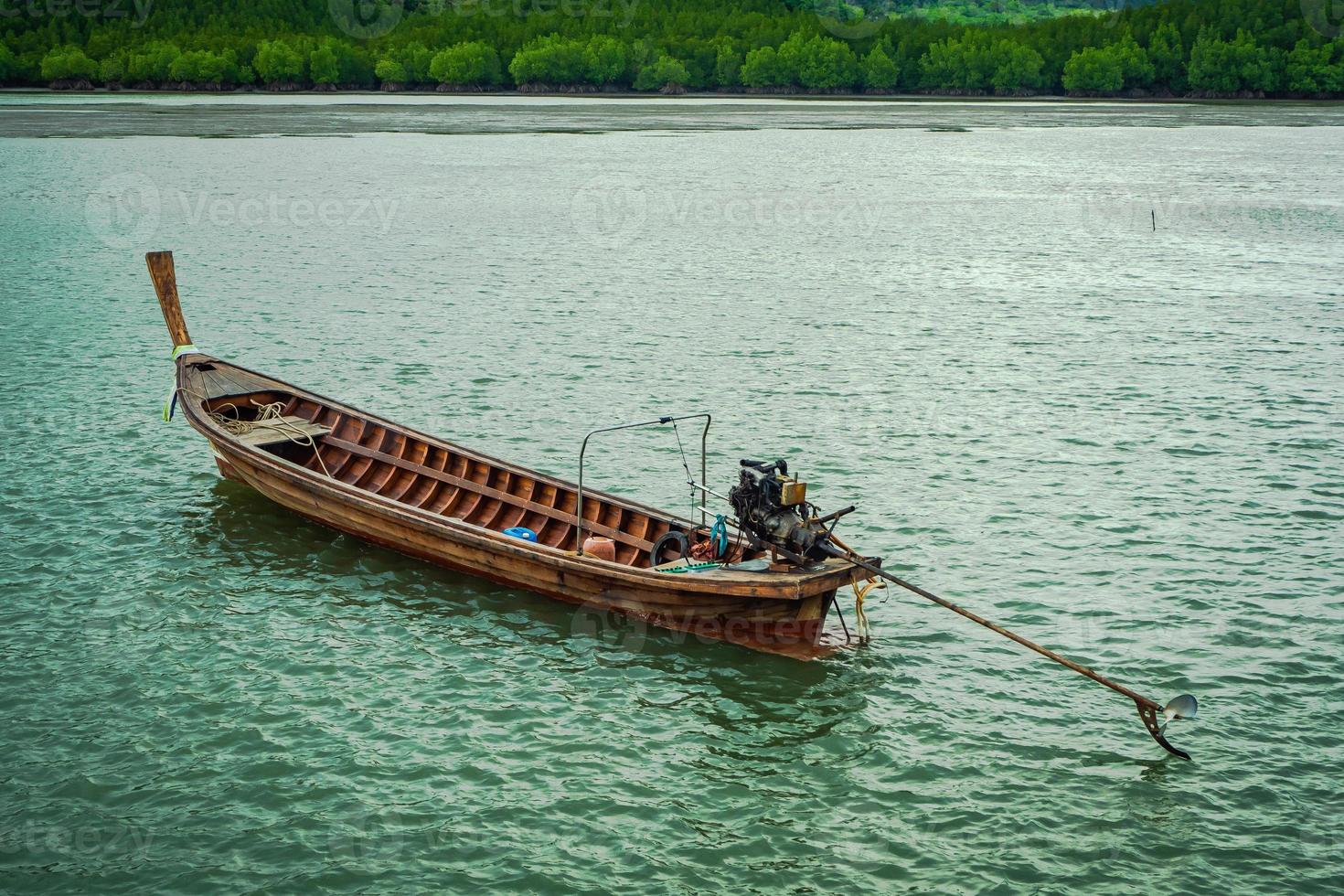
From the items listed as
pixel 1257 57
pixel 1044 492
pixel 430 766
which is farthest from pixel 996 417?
pixel 1257 57

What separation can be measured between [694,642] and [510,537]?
3.23 meters

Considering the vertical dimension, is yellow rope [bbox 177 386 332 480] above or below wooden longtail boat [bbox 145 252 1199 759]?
above

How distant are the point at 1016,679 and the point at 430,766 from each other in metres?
7.95

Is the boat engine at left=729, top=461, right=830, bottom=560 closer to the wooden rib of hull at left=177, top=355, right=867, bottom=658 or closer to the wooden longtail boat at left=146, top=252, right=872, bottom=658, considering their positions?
the wooden longtail boat at left=146, top=252, right=872, bottom=658

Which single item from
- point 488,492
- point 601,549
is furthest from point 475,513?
point 601,549

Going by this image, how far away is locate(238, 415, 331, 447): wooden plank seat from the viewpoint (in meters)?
22.6

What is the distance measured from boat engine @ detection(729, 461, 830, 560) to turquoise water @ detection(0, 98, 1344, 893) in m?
1.72

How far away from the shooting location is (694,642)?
17797mm

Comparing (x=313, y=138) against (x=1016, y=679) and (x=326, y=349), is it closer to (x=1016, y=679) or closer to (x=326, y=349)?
(x=326, y=349)

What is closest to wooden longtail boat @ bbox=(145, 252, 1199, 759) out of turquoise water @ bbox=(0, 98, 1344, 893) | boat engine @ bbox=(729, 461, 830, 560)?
boat engine @ bbox=(729, 461, 830, 560)

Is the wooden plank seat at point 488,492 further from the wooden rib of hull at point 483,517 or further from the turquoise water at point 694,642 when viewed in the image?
the turquoise water at point 694,642

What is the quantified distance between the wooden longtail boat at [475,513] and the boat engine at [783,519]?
29 cm

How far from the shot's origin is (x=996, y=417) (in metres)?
29.5

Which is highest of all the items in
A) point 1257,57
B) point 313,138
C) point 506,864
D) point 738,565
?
point 1257,57
